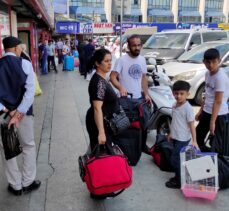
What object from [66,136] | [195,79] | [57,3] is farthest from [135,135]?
[57,3]

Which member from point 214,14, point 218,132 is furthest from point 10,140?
point 214,14

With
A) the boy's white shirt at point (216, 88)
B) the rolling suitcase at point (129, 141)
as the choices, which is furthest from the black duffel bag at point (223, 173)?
the rolling suitcase at point (129, 141)

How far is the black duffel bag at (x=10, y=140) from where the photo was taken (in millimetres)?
3406

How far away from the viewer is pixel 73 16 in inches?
2795

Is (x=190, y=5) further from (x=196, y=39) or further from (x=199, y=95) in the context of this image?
(x=199, y=95)

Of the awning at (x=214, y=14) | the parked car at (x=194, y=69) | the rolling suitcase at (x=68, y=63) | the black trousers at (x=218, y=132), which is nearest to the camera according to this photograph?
the black trousers at (x=218, y=132)

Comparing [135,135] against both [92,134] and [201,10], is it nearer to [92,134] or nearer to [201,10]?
[92,134]

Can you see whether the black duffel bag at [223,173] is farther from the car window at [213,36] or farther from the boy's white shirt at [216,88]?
the car window at [213,36]

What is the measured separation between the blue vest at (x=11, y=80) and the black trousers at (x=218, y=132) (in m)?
2.30

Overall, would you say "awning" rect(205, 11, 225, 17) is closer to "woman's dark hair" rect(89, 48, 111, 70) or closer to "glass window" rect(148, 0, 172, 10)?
"glass window" rect(148, 0, 172, 10)

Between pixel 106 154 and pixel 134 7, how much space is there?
77001 millimetres

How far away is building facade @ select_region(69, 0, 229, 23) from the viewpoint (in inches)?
2872

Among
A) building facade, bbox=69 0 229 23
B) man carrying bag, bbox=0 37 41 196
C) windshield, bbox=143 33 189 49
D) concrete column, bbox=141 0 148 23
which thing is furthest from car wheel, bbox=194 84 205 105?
concrete column, bbox=141 0 148 23

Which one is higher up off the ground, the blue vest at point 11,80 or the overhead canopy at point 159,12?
the overhead canopy at point 159,12
